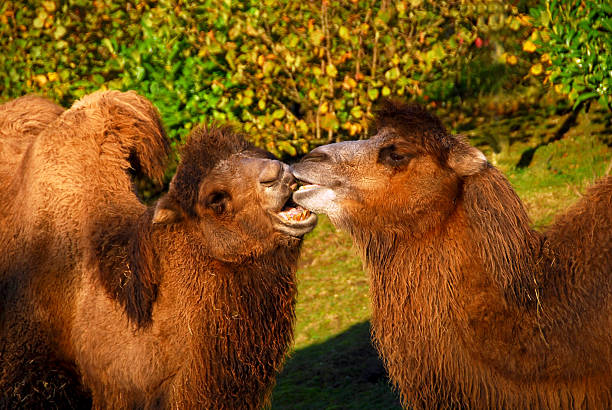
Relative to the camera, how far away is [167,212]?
4469 millimetres

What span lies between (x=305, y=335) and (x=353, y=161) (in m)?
4.55

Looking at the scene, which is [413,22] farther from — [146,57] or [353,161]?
[353,161]

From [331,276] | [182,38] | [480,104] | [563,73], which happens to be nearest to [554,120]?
[480,104]

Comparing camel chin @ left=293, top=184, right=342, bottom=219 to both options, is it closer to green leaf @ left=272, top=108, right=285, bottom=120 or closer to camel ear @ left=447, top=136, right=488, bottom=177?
camel ear @ left=447, top=136, right=488, bottom=177

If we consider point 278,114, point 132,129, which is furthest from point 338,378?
point 278,114

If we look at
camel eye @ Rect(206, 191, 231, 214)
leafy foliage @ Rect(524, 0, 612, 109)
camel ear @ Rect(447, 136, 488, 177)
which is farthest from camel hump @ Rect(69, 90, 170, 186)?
leafy foliage @ Rect(524, 0, 612, 109)

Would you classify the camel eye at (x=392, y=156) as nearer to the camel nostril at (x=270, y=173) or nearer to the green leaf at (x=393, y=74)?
the camel nostril at (x=270, y=173)

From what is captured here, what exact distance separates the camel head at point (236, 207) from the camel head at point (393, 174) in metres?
0.13

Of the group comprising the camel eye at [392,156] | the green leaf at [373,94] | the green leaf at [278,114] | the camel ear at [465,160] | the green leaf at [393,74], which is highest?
the camel ear at [465,160]

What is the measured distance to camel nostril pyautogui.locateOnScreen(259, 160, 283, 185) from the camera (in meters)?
4.41

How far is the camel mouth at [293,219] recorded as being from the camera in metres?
4.45

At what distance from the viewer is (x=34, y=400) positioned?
4.81m

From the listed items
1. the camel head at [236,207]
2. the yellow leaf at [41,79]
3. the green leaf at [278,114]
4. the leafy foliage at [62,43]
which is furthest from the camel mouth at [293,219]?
the yellow leaf at [41,79]

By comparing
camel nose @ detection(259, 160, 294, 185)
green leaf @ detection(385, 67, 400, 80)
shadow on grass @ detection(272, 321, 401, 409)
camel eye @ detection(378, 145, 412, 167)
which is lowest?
shadow on grass @ detection(272, 321, 401, 409)
